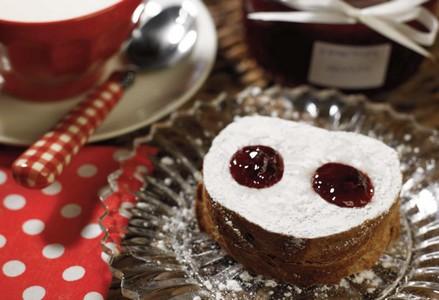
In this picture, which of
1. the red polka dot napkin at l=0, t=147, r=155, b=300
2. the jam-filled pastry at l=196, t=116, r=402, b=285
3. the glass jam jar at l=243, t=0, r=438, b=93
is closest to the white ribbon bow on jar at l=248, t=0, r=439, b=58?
the glass jam jar at l=243, t=0, r=438, b=93

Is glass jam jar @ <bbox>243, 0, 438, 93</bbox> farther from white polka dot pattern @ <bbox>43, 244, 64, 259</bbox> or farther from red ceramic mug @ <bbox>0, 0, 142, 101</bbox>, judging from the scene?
white polka dot pattern @ <bbox>43, 244, 64, 259</bbox>

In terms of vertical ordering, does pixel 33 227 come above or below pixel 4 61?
below

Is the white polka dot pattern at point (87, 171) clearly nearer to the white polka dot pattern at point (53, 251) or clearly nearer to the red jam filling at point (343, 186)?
the white polka dot pattern at point (53, 251)

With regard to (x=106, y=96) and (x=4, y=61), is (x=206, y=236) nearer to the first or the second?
(x=106, y=96)

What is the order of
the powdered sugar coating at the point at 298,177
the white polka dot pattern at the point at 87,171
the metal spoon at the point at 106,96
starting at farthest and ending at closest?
the white polka dot pattern at the point at 87,171 → the metal spoon at the point at 106,96 → the powdered sugar coating at the point at 298,177

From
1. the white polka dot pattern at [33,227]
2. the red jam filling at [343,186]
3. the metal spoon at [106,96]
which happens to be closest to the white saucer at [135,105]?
the metal spoon at [106,96]

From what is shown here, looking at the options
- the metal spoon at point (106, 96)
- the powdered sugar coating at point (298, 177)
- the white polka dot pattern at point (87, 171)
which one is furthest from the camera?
the white polka dot pattern at point (87, 171)

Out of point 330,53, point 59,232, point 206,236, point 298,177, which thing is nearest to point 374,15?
point 330,53

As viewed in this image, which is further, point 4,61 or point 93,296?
point 4,61
